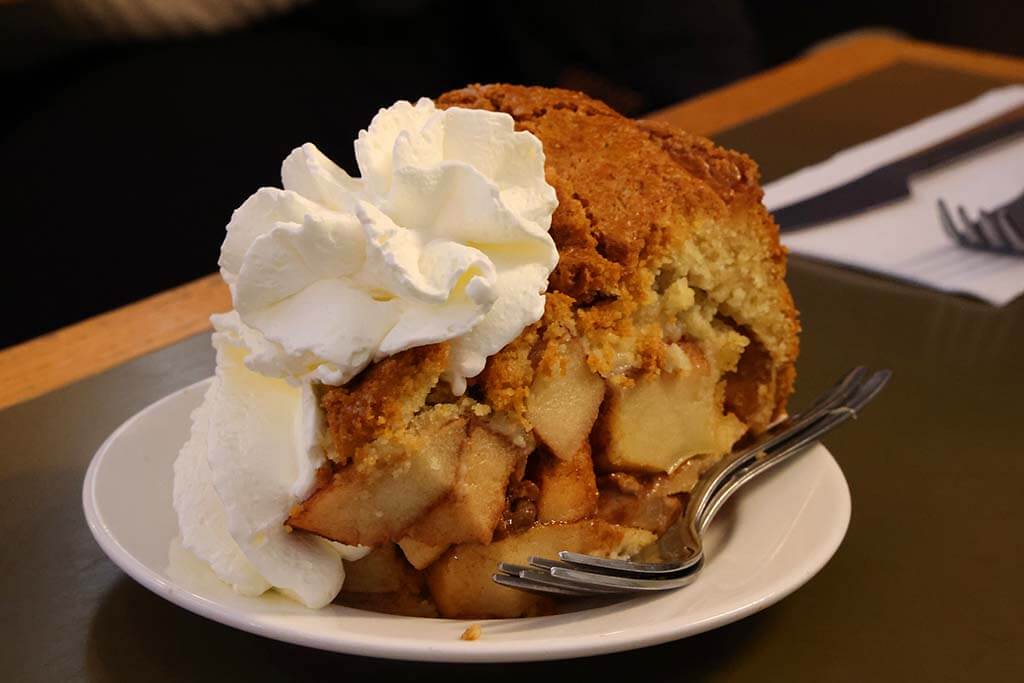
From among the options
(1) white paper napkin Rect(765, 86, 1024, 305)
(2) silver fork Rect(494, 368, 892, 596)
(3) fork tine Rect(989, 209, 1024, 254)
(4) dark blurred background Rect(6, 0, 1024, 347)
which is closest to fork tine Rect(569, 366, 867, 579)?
(2) silver fork Rect(494, 368, 892, 596)

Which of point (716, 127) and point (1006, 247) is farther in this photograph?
point (716, 127)

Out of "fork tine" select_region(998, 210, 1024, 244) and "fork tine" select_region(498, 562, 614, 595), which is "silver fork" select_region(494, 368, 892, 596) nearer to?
"fork tine" select_region(498, 562, 614, 595)

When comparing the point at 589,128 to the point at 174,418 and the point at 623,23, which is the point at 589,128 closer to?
the point at 174,418

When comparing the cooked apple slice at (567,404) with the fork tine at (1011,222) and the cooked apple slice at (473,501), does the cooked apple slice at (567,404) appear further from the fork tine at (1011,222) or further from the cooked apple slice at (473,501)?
the fork tine at (1011,222)

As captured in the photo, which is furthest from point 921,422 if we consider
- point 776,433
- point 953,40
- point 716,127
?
point 953,40

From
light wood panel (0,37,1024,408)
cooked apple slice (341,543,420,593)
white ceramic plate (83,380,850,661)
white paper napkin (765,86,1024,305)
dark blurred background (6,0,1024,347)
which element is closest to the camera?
white ceramic plate (83,380,850,661)

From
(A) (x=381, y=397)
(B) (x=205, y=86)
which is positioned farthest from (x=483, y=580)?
(B) (x=205, y=86)

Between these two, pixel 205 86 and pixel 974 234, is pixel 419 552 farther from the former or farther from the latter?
pixel 205 86
